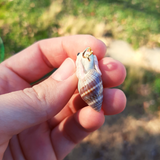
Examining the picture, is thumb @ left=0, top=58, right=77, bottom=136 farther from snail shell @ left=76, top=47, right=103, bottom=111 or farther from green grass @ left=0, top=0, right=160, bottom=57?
green grass @ left=0, top=0, right=160, bottom=57

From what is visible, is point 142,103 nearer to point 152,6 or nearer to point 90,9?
point 90,9

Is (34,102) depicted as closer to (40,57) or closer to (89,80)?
(89,80)

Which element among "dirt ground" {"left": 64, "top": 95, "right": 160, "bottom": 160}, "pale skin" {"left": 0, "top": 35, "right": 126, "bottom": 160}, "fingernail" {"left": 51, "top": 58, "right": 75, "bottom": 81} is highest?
"fingernail" {"left": 51, "top": 58, "right": 75, "bottom": 81}

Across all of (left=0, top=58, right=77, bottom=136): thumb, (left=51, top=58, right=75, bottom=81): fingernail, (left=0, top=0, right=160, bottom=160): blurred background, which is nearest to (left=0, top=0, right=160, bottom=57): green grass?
(left=0, top=0, right=160, bottom=160): blurred background

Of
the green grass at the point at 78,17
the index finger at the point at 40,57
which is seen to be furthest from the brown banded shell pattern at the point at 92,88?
the green grass at the point at 78,17

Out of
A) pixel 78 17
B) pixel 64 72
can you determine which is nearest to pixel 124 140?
pixel 64 72

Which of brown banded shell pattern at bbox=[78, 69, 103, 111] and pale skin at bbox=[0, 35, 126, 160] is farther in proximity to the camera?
brown banded shell pattern at bbox=[78, 69, 103, 111]

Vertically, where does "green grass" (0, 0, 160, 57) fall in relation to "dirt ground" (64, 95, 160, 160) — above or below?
above
